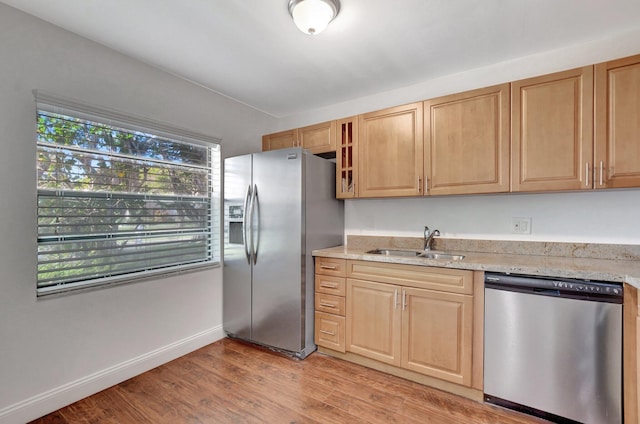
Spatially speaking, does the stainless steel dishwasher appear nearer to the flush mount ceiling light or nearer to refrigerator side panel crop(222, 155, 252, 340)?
the flush mount ceiling light

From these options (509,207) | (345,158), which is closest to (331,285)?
(345,158)

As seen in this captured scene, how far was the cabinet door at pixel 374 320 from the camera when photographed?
2141 millimetres

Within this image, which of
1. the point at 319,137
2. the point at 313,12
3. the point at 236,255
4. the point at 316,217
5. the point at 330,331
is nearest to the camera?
the point at 313,12

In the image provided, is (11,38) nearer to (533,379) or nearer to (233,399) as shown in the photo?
(233,399)

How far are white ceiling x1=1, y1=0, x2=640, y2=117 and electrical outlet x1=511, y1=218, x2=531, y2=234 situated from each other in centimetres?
125

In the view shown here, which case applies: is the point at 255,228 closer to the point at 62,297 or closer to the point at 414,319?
the point at 62,297

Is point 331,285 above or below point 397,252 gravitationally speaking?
below

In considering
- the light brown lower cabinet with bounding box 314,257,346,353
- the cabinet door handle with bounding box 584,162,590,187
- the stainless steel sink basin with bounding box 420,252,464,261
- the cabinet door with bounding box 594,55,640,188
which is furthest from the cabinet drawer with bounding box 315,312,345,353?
the cabinet door with bounding box 594,55,640,188

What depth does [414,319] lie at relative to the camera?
206cm

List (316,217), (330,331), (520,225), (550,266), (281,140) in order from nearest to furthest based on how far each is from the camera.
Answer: (550,266)
(520,225)
(330,331)
(316,217)
(281,140)

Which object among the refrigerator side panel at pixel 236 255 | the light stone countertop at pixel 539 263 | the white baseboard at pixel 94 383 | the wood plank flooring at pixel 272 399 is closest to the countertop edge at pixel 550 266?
the light stone countertop at pixel 539 263

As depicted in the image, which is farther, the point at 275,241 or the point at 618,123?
the point at 275,241

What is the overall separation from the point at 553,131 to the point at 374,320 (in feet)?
5.86

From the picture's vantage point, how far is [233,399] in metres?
1.91
